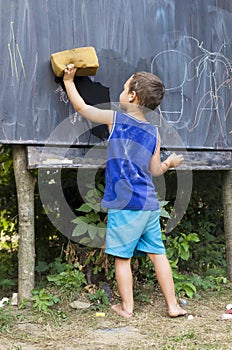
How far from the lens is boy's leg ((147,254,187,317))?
12.3ft

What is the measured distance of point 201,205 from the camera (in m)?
5.85

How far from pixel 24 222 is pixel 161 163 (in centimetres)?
106

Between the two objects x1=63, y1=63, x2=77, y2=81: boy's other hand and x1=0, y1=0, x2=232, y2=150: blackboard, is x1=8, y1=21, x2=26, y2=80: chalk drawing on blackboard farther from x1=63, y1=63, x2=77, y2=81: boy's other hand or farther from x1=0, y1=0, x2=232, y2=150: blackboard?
x1=63, y1=63, x2=77, y2=81: boy's other hand

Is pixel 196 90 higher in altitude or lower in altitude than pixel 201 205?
higher

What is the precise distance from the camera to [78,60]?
12.6 feet

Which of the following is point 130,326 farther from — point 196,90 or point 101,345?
point 196,90

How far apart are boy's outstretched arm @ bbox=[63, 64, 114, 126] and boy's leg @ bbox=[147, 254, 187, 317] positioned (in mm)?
1004

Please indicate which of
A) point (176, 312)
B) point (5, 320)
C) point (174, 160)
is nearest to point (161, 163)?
point (174, 160)

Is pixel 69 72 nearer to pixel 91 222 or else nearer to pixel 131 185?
pixel 131 185

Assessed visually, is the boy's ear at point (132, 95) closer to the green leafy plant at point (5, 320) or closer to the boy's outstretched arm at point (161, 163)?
the boy's outstretched arm at point (161, 163)

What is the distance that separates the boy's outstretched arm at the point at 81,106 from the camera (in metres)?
3.83

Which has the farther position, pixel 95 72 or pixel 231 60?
pixel 231 60

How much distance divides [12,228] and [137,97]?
2375 millimetres

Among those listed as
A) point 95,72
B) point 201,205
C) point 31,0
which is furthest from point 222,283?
point 31,0
